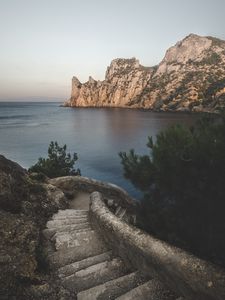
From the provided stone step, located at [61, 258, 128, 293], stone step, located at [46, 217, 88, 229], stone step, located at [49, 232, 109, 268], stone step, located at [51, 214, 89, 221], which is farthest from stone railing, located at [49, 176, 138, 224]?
stone step, located at [61, 258, 128, 293]

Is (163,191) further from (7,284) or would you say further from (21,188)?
(21,188)

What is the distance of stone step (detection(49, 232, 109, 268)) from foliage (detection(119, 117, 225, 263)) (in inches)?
70.3

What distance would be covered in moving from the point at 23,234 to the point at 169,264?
4.24 m

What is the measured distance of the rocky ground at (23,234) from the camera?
6.21m

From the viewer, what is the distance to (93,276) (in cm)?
655

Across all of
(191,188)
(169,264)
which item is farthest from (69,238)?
(191,188)

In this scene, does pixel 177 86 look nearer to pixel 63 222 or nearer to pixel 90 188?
pixel 90 188

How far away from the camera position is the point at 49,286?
251 inches

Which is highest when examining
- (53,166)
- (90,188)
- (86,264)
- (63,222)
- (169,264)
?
(169,264)

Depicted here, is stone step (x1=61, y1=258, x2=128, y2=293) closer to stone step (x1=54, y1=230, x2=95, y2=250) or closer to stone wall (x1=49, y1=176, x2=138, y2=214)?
stone step (x1=54, y1=230, x2=95, y2=250)

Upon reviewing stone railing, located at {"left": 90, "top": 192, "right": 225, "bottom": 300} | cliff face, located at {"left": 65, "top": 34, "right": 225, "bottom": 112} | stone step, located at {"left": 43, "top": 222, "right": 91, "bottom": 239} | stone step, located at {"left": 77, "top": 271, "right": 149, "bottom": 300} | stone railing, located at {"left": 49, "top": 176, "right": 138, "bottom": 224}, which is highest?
cliff face, located at {"left": 65, "top": 34, "right": 225, "bottom": 112}

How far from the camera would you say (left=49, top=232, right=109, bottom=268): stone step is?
7.62 meters

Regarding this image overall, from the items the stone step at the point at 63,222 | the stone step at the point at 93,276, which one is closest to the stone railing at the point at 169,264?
the stone step at the point at 93,276

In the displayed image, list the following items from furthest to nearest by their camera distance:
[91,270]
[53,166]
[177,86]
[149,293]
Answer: [177,86] < [53,166] < [91,270] < [149,293]
